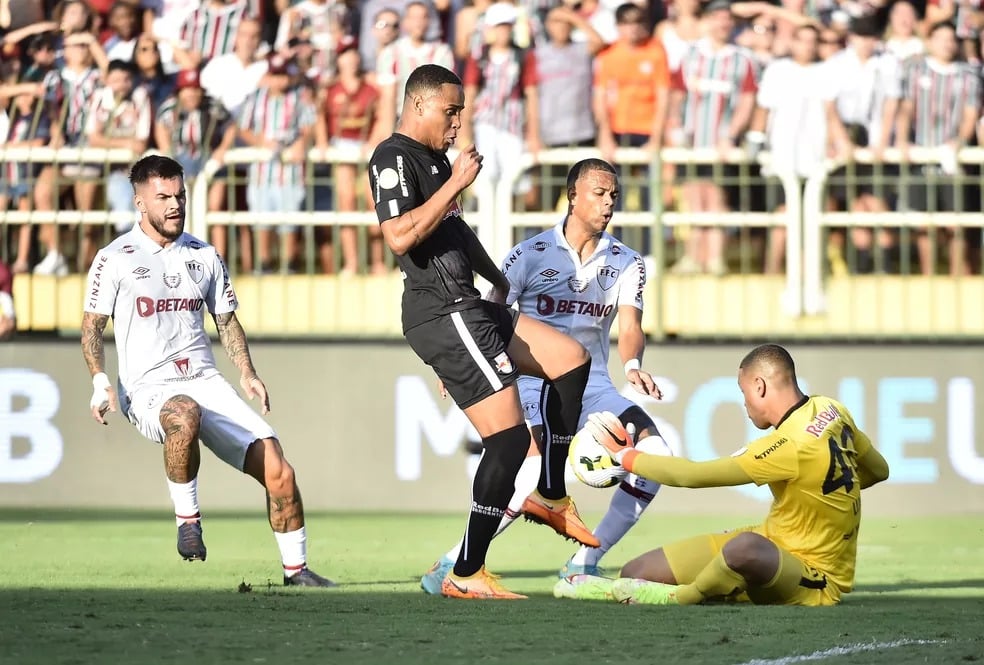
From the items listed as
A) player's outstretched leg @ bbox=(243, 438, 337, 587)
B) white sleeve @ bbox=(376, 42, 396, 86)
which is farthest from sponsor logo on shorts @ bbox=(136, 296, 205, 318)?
white sleeve @ bbox=(376, 42, 396, 86)

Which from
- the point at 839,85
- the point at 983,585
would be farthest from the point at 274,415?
the point at 983,585

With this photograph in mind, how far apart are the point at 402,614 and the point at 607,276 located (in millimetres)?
2397

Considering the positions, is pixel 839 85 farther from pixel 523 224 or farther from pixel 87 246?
pixel 87 246

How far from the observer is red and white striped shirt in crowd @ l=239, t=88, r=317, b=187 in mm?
12219

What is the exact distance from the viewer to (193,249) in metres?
8.36

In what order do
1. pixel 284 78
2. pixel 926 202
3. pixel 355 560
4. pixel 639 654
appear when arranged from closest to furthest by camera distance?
pixel 639 654 → pixel 355 560 → pixel 926 202 → pixel 284 78

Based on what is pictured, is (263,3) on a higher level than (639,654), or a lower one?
higher

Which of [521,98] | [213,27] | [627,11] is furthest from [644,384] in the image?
[213,27]

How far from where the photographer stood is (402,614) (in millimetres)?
6750

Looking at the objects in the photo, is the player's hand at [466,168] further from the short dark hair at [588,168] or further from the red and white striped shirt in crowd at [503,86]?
the red and white striped shirt in crowd at [503,86]

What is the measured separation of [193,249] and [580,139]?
4894 mm

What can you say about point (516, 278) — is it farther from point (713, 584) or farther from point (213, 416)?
point (713, 584)

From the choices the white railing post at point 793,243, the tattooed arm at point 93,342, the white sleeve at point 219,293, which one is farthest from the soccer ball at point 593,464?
the white railing post at point 793,243

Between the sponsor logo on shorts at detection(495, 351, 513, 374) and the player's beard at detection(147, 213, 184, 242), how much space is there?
79.0 inches
